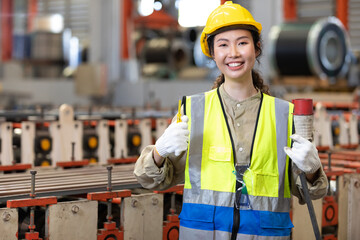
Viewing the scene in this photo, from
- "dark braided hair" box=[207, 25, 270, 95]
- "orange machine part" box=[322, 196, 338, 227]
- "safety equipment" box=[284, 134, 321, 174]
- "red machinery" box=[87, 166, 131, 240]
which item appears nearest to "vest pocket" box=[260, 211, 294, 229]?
"safety equipment" box=[284, 134, 321, 174]

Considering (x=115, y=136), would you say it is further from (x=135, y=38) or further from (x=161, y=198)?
(x=135, y=38)

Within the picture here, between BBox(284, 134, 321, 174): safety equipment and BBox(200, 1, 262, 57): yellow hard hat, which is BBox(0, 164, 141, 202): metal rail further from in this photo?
BBox(284, 134, 321, 174): safety equipment

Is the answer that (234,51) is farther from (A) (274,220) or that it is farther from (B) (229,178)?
(A) (274,220)

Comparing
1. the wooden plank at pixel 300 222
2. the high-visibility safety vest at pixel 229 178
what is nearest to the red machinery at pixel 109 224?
the high-visibility safety vest at pixel 229 178

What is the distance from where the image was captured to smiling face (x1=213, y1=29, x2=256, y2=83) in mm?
2389

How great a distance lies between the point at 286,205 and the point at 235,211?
236 mm

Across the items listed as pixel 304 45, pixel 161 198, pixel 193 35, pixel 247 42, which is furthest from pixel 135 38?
pixel 247 42

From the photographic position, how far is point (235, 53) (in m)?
2.37

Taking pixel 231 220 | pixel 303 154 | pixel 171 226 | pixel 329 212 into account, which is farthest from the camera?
pixel 329 212

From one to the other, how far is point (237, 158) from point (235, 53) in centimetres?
42

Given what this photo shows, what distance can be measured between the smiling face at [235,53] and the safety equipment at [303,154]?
14.4 inches

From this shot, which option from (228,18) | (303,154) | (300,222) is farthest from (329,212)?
(228,18)

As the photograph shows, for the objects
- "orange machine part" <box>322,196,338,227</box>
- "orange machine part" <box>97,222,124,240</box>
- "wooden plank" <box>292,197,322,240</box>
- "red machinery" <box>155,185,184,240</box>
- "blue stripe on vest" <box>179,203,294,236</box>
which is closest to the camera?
"blue stripe on vest" <box>179,203,294,236</box>

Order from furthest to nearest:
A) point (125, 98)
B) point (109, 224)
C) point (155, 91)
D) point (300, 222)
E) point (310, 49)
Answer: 1. point (125, 98)
2. point (155, 91)
3. point (310, 49)
4. point (300, 222)
5. point (109, 224)
